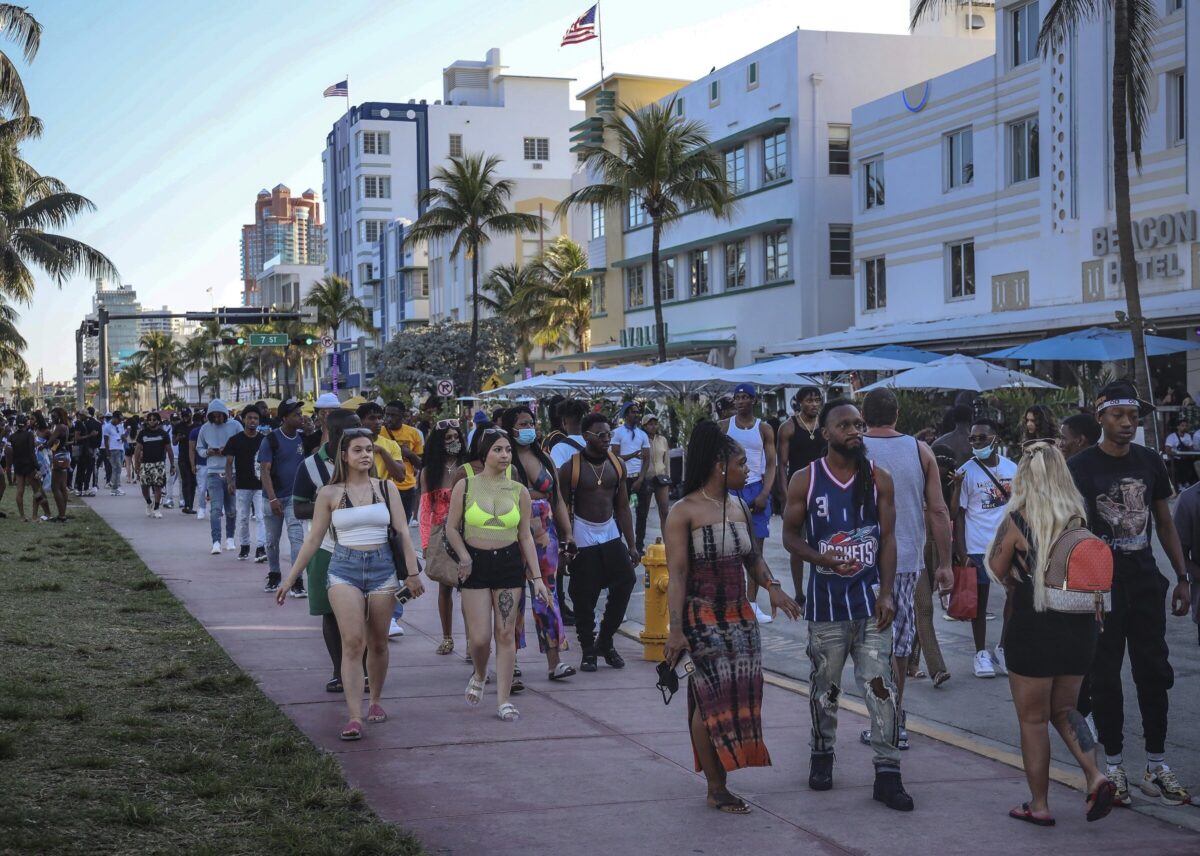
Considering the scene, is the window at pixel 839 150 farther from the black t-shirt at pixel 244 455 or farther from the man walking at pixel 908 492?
the man walking at pixel 908 492

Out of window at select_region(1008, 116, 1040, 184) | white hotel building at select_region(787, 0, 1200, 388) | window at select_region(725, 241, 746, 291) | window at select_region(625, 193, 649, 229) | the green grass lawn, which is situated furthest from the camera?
window at select_region(625, 193, 649, 229)

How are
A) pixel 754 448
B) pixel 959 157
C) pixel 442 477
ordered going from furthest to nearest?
pixel 959 157
pixel 754 448
pixel 442 477

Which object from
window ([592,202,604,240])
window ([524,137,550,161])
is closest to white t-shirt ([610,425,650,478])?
window ([592,202,604,240])

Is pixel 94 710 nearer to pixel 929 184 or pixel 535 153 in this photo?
pixel 929 184

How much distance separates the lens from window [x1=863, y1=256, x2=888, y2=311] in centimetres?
3662

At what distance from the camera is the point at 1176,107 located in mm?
26078

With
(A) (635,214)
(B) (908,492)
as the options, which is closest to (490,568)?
(B) (908,492)

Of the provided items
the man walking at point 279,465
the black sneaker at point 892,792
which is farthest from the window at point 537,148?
the black sneaker at point 892,792

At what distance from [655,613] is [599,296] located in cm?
4343

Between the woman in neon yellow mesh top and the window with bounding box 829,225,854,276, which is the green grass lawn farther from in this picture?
the window with bounding box 829,225,854,276

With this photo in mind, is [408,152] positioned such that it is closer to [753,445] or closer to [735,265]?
[735,265]

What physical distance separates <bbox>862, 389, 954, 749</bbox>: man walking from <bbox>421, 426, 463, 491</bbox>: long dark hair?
12.0ft

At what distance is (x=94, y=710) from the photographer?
8016mm

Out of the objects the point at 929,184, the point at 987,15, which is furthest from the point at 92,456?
the point at 987,15
